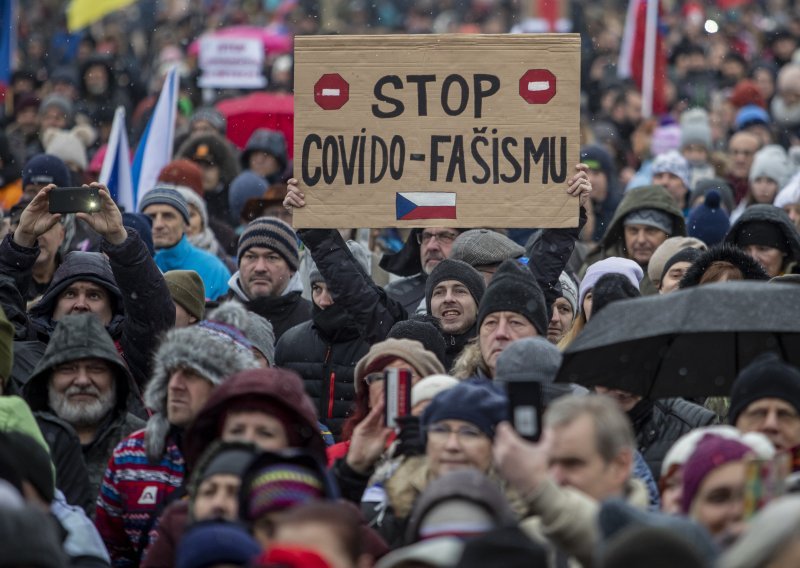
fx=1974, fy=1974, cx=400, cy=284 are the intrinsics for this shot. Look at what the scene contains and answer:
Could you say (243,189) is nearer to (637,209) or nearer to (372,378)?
(637,209)

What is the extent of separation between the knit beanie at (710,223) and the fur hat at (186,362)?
4701mm

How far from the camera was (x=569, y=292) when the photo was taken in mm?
9695

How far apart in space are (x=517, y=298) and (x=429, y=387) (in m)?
1.16

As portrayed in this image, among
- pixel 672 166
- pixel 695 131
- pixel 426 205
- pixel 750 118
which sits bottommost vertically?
pixel 426 205

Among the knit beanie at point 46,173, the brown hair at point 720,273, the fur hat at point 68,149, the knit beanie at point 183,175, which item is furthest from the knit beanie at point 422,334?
the fur hat at point 68,149

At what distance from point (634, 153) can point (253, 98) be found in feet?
11.0

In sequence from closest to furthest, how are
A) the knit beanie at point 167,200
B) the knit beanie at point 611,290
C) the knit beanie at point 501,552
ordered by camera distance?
1. the knit beanie at point 501,552
2. the knit beanie at point 611,290
3. the knit beanie at point 167,200

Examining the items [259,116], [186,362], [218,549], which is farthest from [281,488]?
[259,116]

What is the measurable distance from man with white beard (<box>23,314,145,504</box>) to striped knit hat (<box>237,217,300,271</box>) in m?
2.19

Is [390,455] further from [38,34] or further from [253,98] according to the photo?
[38,34]

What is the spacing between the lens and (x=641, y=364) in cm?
746

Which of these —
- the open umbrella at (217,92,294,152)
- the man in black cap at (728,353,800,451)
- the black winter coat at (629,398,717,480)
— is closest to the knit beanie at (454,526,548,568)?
the man in black cap at (728,353,800,451)

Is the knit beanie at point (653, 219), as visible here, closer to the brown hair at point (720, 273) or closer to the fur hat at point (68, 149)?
the brown hair at point (720, 273)

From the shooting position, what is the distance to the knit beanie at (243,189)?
529 inches
